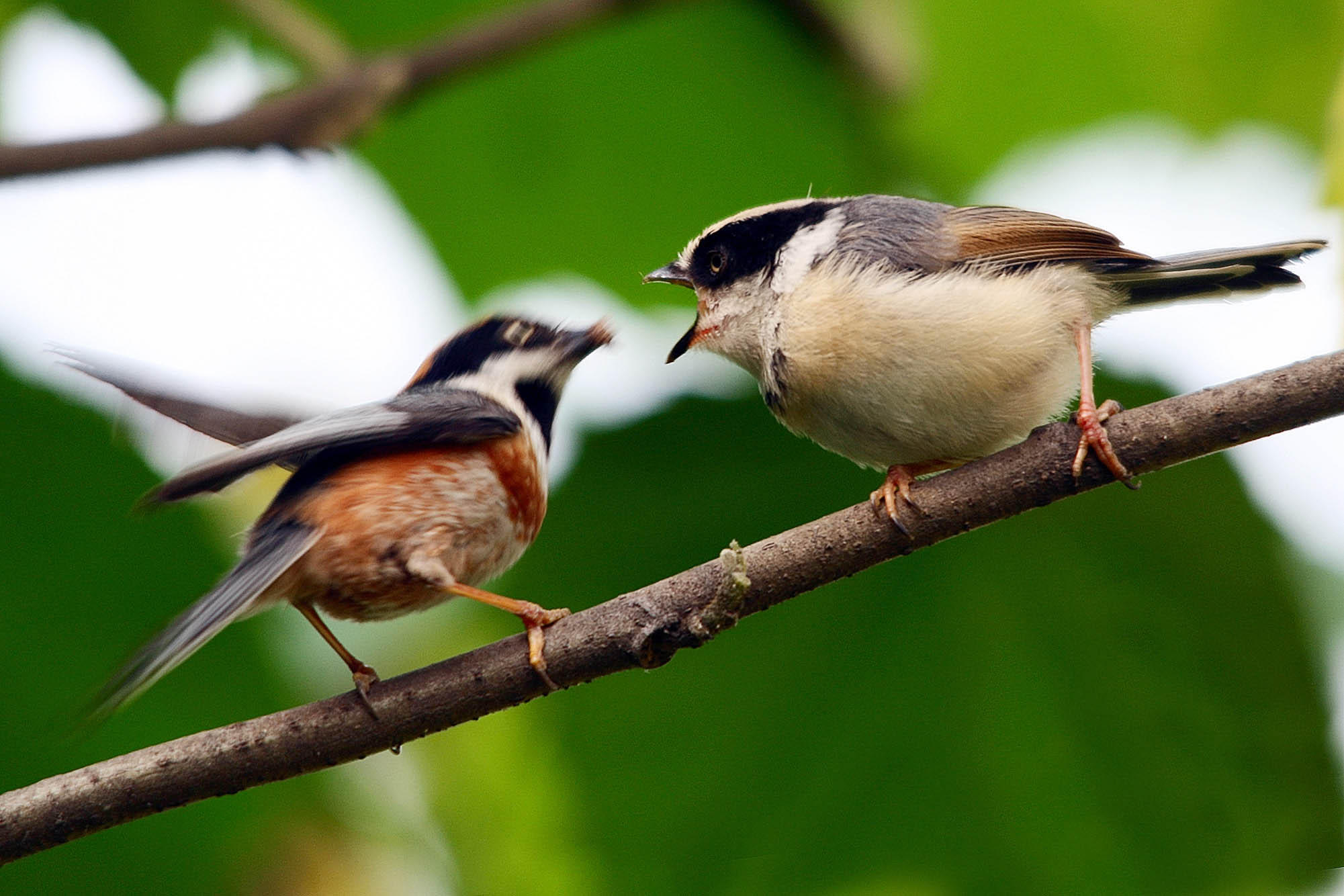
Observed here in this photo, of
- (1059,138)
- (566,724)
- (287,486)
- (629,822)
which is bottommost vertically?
(629,822)

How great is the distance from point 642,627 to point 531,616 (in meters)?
0.43

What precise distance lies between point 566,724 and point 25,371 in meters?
1.92

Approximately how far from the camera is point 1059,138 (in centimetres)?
416

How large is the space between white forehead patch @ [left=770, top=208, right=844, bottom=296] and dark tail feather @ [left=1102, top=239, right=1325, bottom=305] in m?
0.73

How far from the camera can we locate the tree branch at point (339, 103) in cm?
314

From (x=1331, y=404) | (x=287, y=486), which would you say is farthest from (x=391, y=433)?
(x=1331, y=404)

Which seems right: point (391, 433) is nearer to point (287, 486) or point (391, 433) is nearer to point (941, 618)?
point (287, 486)

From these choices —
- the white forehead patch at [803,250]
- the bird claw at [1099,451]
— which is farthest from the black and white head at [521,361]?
the bird claw at [1099,451]

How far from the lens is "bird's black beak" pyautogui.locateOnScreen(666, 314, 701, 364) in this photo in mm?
3646

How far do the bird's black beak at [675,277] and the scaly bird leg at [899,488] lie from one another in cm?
85

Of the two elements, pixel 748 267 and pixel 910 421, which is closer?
pixel 910 421

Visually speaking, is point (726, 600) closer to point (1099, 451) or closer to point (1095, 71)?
point (1099, 451)

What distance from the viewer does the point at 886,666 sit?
3830 mm

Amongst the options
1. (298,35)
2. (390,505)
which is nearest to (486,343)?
(390,505)
